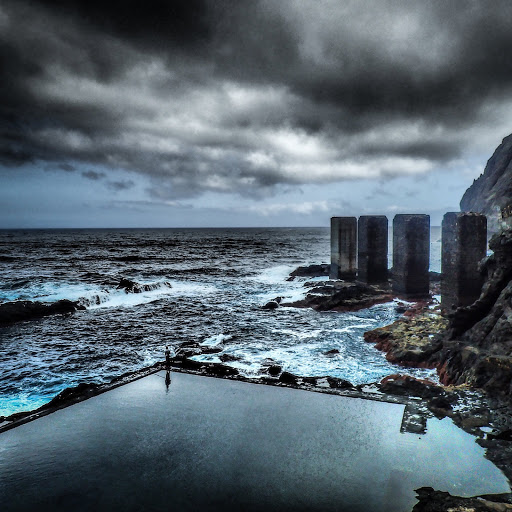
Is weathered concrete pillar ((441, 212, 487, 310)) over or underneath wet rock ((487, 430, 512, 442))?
over

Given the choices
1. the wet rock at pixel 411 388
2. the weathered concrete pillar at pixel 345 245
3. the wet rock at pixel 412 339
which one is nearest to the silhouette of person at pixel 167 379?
the wet rock at pixel 411 388

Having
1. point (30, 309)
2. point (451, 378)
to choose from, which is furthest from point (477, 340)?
point (30, 309)

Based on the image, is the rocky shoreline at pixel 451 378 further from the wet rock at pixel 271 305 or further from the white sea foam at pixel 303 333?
the wet rock at pixel 271 305

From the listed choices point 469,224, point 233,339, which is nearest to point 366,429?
point 233,339

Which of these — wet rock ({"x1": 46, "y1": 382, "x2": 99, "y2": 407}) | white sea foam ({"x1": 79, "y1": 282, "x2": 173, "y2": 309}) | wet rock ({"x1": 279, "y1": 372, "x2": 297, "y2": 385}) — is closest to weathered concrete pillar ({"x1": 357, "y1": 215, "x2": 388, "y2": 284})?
white sea foam ({"x1": 79, "y1": 282, "x2": 173, "y2": 309})

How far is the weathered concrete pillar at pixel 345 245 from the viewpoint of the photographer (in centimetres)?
2216

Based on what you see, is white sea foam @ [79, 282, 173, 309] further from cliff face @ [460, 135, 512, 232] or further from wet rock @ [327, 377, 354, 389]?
cliff face @ [460, 135, 512, 232]

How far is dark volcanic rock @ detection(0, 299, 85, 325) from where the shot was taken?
53.0ft

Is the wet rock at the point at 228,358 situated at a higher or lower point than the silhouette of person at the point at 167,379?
lower

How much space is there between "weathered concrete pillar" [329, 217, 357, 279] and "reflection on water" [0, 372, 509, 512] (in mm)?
16004

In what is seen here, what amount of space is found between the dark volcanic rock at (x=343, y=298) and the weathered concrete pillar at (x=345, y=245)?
351cm

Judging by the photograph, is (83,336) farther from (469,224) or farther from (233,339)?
(469,224)

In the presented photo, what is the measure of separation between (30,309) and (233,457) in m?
15.4

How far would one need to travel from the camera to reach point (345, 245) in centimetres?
2233
